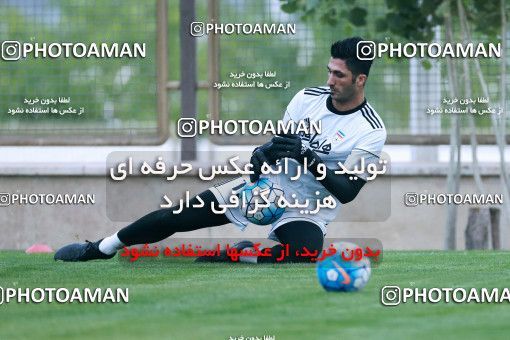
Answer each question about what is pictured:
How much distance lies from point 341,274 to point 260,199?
194 centimetres

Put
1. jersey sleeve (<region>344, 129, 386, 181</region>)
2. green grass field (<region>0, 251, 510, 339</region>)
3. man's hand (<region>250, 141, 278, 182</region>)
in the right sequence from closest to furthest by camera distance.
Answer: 1. green grass field (<region>0, 251, 510, 339</region>)
2. man's hand (<region>250, 141, 278, 182</region>)
3. jersey sleeve (<region>344, 129, 386, 181</region>)

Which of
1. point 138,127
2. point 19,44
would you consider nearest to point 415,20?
point 138,127

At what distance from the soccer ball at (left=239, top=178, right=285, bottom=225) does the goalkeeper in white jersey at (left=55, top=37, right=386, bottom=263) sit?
0.17ft

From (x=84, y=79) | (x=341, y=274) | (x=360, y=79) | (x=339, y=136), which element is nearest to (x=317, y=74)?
(x=84, y=79)

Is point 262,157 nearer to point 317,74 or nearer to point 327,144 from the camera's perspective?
point 327,144

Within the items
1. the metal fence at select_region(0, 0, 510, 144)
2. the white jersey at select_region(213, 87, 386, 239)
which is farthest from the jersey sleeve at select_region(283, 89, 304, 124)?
the metal fence at select_region(0, 0, 510, 144)

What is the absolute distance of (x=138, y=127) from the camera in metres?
13.6

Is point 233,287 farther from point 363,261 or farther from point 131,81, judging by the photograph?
point 131,81

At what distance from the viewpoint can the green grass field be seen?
16.6ft

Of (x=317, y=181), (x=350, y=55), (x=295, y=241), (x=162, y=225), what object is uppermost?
(x=350, y=55)

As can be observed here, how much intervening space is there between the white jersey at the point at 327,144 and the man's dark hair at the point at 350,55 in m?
0.24

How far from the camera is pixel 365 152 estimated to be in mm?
8195

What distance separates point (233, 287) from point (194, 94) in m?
6.79

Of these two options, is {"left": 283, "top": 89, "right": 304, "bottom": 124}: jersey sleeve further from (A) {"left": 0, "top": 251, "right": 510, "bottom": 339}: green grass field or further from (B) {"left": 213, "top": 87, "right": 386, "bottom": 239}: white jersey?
(A) {"left": 0, "top": 251, "right": 510, "bottom": 339}: green grass field
